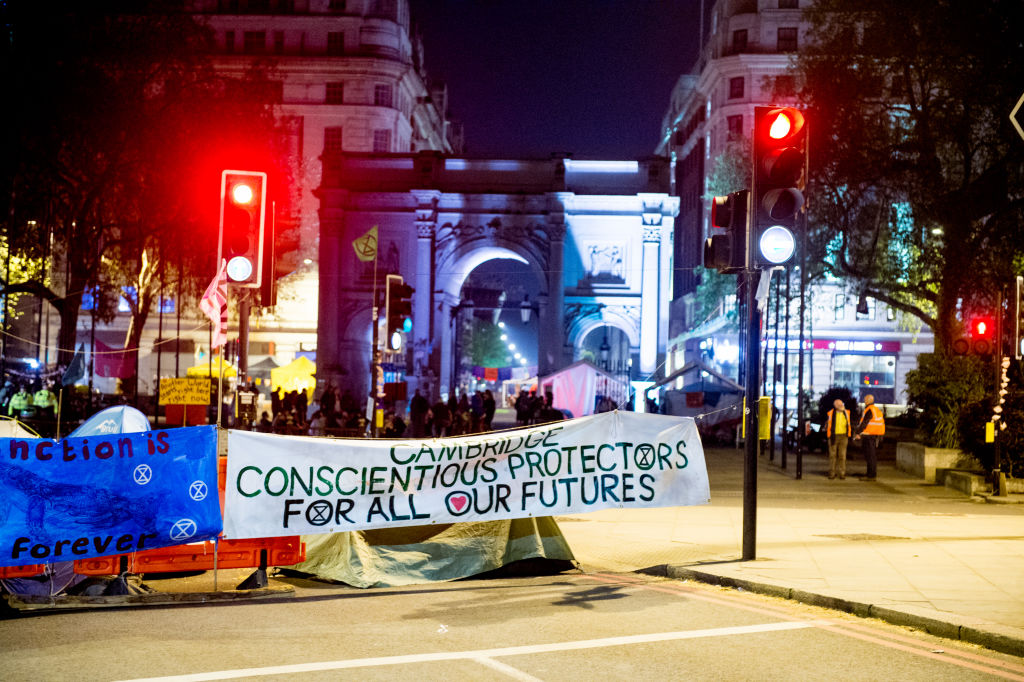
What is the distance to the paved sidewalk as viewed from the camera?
26.9ft

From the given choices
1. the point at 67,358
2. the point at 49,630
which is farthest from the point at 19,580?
the point at 67,358

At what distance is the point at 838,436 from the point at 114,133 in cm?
2085

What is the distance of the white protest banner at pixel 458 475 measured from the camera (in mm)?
9234

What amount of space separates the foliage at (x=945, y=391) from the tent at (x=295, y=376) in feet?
106

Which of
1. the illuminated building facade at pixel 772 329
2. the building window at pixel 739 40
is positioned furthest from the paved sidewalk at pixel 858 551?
the building window at pixel 739 40

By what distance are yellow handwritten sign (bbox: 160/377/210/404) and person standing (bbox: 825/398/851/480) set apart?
12.7 meters

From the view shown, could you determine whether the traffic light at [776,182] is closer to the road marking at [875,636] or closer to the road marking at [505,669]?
the road marking at [875,636]

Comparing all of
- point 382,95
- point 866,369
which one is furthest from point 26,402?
point 866,369

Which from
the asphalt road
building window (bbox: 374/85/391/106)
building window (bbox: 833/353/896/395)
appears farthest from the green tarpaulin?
building window (bbox: 374/85/391/106)

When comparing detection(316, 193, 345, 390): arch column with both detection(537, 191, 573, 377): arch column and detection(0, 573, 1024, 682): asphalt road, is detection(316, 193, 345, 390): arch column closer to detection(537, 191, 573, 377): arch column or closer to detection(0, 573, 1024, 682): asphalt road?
detection(537, 191, 573, 377): arch column

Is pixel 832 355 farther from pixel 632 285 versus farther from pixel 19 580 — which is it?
pixel 19 580

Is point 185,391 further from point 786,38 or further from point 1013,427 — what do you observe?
point 786,38

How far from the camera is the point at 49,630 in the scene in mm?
7676

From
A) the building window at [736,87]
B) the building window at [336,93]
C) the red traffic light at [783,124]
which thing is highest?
the building window at [736,87]
